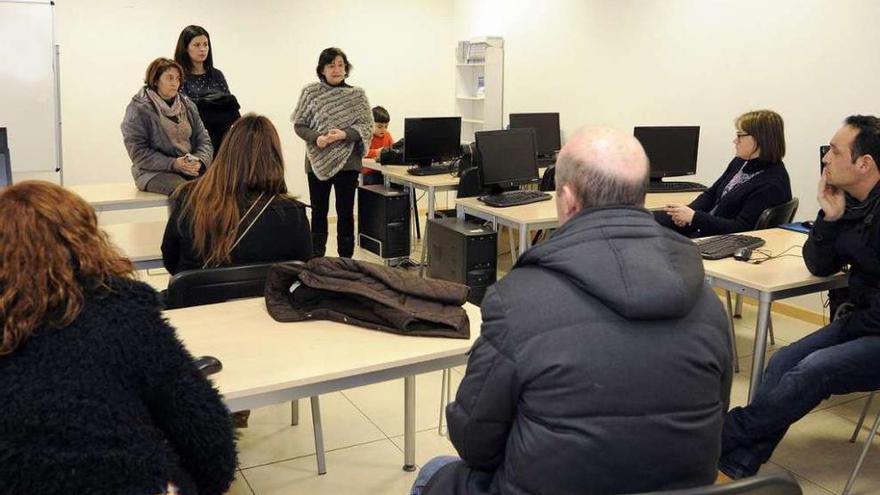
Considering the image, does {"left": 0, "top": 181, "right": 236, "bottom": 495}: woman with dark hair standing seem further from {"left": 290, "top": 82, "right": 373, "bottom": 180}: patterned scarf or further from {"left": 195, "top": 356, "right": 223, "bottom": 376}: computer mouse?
{"left": 290, "top": 82, "right": 373, "bottom": 180}: patterned scarf

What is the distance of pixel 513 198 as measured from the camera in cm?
461

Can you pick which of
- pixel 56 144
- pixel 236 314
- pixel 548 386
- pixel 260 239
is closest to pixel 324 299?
pixel 236 314

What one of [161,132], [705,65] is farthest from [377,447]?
[705,65]

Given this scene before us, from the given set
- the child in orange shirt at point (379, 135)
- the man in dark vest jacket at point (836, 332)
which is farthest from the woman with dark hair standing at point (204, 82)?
the man in dark vest jacket at point (836, 332)

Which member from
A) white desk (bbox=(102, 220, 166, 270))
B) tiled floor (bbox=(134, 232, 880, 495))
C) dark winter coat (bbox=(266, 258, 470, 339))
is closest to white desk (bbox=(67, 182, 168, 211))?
white desk (bbox=(102, 220, 166, 270))

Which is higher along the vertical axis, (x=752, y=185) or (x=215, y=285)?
(x=752, y=185)

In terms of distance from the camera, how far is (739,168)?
161 inches

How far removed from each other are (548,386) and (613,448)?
0.14 m

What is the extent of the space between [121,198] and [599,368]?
3370mm

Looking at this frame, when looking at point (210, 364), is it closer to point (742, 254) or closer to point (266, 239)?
point (266, 239)

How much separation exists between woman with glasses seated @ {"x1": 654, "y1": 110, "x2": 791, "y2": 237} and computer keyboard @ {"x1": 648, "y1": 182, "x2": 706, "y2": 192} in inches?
40.9

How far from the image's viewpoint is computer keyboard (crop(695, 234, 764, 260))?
3143 mm

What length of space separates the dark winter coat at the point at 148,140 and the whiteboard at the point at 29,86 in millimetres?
2159

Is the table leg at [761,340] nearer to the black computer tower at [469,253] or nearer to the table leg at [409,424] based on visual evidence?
the table leg at [409,424]
